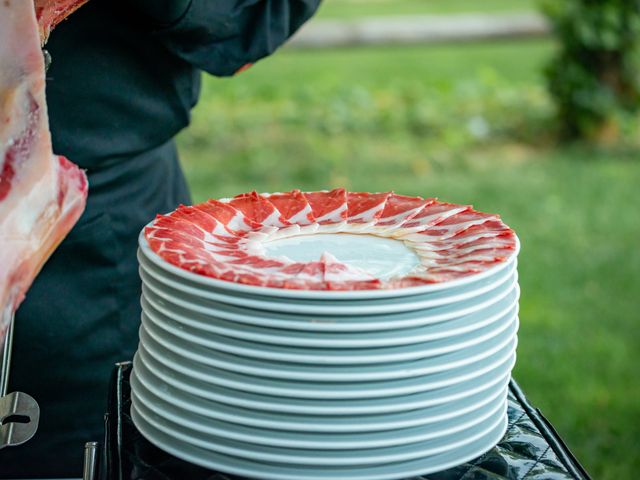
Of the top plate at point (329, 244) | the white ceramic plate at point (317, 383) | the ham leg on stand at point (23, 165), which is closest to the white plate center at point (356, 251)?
the top plate at point (329, 244)

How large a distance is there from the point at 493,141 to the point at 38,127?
532 centimetres

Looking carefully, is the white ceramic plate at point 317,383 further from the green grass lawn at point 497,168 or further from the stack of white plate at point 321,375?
the green grass lawn at point 497,168

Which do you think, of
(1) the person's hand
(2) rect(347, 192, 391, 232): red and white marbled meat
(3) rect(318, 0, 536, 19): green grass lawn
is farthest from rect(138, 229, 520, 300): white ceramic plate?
(3) rect(318, 0, 536, 19): green grass lawn

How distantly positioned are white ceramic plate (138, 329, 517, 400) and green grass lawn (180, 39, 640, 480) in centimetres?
207

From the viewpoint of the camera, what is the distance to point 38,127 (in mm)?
849

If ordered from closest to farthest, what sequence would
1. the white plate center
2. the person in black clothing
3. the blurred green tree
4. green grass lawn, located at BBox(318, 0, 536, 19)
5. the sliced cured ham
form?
the white plate center, the sliced cured ham, the person in black clothing, the blurred green tree, green grass lawn, located at BBox(318, 0, 536, 19)

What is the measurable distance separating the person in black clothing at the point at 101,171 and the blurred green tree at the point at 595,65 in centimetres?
436

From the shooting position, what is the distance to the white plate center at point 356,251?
2.89 ft

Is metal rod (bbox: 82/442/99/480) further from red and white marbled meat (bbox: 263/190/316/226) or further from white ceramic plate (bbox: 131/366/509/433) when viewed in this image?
red and white marbled meat (bbox: 263/190/316/226)

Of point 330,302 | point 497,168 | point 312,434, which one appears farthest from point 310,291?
point 497,168

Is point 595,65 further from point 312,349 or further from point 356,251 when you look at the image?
point 312,349

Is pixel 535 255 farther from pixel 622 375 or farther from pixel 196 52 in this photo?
pixel 196 52

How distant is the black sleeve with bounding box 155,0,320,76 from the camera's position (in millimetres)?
1322

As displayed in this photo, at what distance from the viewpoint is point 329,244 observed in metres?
0.95
